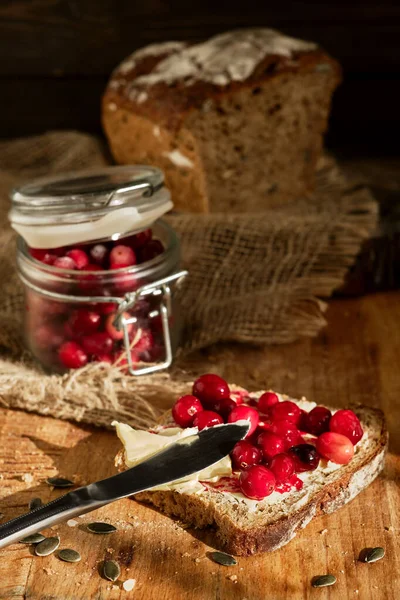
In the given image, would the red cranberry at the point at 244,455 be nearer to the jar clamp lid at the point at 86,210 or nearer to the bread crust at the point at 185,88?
the jar clamp lid at the point at 86,210

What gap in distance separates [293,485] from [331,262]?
123 cm

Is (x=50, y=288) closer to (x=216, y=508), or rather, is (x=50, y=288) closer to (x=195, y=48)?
(x=216, y=508)

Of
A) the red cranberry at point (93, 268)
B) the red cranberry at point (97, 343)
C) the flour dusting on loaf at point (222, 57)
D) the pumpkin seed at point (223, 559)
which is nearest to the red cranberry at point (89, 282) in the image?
the red cranberry at point (93, 268)

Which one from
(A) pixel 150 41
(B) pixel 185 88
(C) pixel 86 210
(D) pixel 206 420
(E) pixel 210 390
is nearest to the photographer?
(D) pixel 206 420

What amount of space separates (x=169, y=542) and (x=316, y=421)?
49 centimetres

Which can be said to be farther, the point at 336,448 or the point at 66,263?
the point at 66,263

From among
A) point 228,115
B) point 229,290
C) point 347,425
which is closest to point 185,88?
point 228,115

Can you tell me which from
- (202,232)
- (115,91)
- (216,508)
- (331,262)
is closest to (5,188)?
(115,91)

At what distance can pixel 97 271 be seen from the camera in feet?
7.88

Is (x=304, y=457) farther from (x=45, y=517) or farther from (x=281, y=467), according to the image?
(x=45, y=517)

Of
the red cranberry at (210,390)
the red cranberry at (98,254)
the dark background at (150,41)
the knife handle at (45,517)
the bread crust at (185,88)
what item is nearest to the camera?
the knife handle at (45,517)

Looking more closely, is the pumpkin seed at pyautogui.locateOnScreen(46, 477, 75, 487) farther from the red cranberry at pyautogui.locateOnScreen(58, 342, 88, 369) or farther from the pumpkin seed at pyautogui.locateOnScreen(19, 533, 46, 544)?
the red cranberry at pyautogui.locateOnScreen(58, 342, 88, 369)

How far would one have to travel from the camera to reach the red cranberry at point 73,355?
246 centimetres

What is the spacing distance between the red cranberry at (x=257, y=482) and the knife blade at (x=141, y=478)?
0.07m
